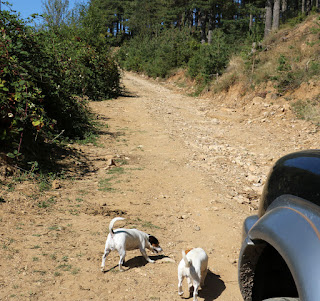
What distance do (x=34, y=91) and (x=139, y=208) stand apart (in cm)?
344

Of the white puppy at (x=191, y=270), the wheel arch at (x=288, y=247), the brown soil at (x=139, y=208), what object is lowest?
the brown soil at (x=139, y=208)

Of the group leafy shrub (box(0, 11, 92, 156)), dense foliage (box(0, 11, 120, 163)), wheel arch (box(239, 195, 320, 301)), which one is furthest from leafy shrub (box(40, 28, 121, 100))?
wheel arch (box(239, 195, 320, 301))

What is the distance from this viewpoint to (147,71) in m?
32.6

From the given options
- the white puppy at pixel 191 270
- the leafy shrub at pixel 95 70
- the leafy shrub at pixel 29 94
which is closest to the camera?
the white puppy at pixel 191 270

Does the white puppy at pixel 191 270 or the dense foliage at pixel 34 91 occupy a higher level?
the dense foliage at pixel 34 91

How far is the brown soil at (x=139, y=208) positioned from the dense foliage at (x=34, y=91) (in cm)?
66

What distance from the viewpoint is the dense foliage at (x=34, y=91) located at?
579 centimetres

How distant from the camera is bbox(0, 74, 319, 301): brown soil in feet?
10.4

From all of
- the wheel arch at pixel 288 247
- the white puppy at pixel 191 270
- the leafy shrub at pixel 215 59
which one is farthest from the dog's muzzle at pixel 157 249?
the leafy shrub at pixel 215 59

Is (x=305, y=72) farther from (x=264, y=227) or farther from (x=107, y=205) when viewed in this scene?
(x=264, y=227)

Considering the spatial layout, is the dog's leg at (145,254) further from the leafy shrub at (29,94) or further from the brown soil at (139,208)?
the leafy shrub at (29,94)

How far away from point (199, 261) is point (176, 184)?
128 inches

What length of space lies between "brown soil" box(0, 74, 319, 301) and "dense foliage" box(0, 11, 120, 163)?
0.66m

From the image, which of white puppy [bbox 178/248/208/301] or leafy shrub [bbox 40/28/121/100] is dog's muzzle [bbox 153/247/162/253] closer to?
white puppy [bbox 178/248/208/301]
